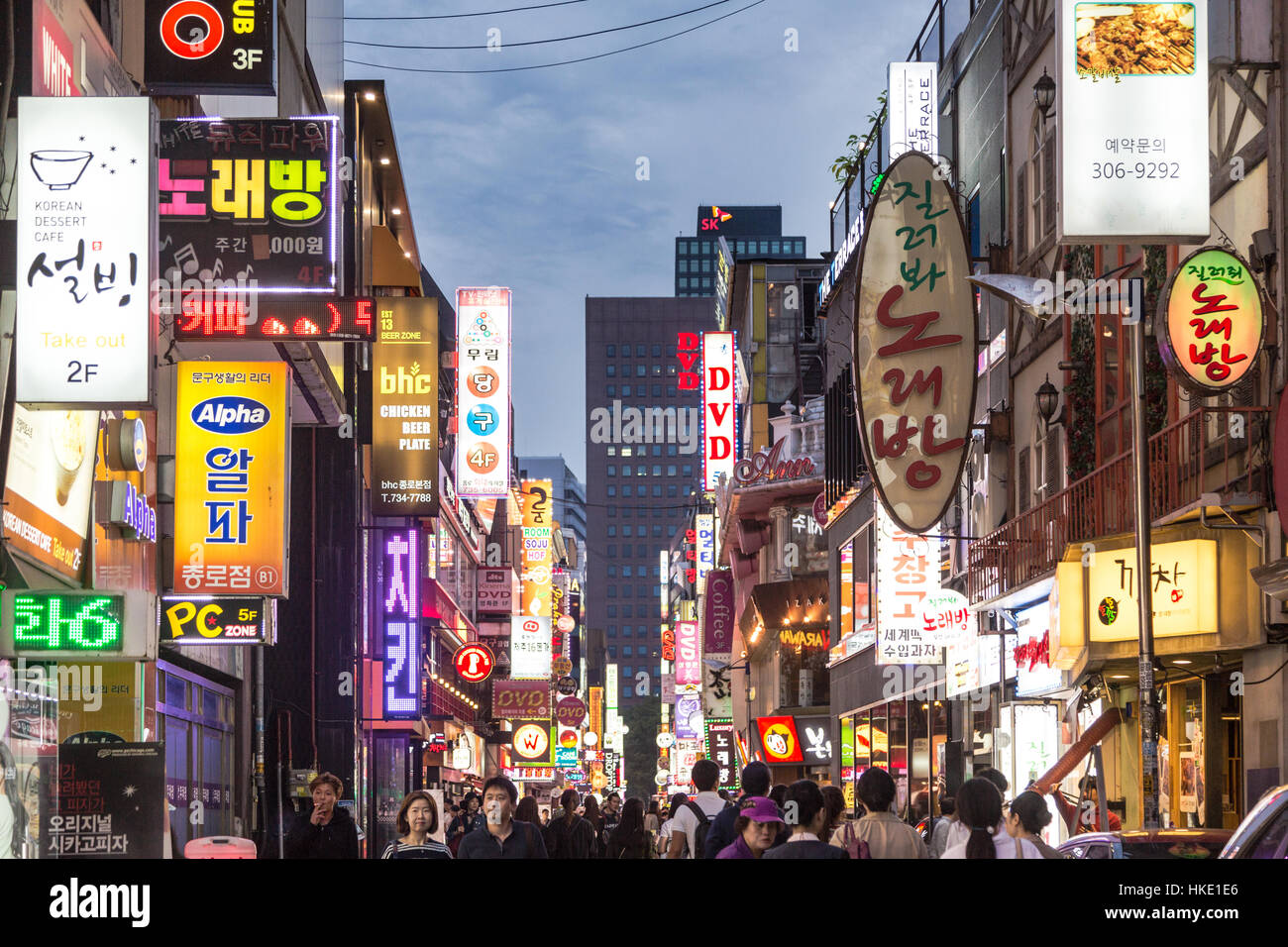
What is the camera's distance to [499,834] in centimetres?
1107

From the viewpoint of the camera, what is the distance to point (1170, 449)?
17.0m

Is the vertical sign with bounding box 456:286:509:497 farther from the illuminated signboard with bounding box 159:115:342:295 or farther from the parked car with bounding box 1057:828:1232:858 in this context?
the parked car with bounding box 1057:828:1232:858

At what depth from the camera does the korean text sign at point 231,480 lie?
18891 mm

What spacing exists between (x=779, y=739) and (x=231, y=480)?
29.8 m

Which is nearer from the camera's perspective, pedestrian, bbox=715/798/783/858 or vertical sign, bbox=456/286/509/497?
pedestrian, bbox=715/798/783/858

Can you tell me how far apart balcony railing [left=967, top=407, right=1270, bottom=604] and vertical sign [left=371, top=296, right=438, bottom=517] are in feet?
44.8

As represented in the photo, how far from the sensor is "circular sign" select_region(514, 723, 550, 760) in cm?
5731

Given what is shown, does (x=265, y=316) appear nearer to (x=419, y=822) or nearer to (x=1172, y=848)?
(x=419, y=822)

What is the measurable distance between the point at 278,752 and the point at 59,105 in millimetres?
19616

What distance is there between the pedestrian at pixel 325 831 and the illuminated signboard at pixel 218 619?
21.5 ft

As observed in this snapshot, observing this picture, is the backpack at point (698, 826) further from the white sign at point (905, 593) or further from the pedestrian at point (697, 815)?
the white sign at point (905, 593)

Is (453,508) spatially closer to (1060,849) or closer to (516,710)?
(516,710)

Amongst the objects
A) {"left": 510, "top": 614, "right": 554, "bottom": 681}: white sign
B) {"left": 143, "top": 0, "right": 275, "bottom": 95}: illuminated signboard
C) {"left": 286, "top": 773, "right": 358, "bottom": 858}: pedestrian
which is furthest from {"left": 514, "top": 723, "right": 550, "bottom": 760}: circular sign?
{"left": 286, "top": 773, "right": 358, "bottom": 858}: pedestrian

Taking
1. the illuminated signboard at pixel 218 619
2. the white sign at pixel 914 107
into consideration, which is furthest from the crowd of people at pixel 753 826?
the white sign at pixel 914 107
